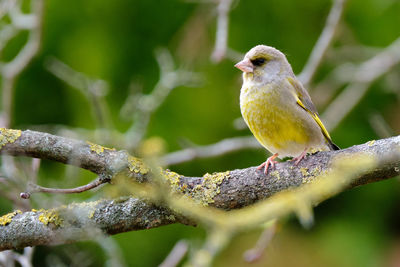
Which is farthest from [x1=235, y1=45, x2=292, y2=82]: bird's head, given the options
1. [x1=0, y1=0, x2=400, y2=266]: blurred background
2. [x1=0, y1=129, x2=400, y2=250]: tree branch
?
[x1=0, y1=0, x2=400, y2=266]: blurred background

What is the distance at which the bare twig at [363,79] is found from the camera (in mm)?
5207

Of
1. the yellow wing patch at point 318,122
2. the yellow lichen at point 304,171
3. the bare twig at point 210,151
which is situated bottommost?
the bare twig at point 210,151

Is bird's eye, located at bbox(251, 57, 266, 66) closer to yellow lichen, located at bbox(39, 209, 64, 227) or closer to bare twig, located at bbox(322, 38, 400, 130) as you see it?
bare twig, located at bbox(322, 38, 400, 130)

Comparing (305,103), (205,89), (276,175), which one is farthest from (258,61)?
(205,89)

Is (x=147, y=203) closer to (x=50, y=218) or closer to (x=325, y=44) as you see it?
(x=50, y=218)

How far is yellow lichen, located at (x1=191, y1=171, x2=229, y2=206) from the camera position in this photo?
8.48 ft

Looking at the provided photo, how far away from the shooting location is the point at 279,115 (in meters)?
3.36

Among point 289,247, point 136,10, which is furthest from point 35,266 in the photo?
point 136,10

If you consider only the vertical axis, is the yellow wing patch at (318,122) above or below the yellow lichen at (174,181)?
below

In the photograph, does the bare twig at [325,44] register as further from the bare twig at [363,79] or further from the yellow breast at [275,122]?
the yellow breast at [275,122]

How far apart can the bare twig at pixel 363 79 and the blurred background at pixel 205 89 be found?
0.52ft

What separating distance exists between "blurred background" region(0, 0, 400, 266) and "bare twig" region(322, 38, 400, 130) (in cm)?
16

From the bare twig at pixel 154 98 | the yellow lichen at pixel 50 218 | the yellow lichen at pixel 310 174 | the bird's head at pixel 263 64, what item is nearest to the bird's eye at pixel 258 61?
the bird's head at pixel 263 64

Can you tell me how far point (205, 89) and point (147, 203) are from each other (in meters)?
4.23
